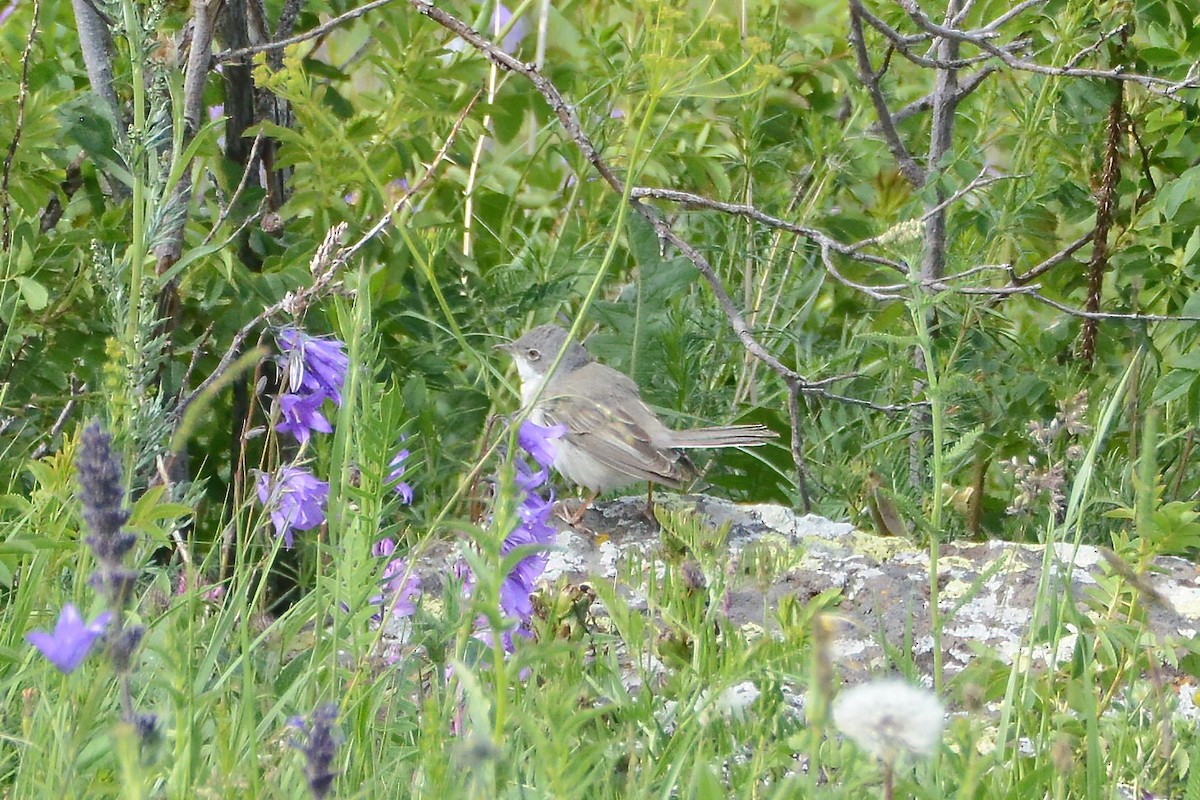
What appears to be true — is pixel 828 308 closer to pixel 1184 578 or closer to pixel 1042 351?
pixel 1042 351

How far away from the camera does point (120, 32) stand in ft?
9.05

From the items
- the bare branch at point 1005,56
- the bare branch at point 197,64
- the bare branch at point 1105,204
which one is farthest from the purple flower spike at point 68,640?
the bare branch at point 1105,204

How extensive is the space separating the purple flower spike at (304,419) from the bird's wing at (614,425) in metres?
1.57

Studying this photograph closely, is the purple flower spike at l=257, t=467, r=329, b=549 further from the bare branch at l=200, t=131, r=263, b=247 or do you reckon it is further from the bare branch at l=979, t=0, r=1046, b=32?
the bare branch at l=979, t=0, r=1046, b=32

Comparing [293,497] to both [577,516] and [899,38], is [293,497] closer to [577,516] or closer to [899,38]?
[577,516]

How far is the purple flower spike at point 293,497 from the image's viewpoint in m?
2.86

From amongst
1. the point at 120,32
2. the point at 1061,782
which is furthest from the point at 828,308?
the point at 1061,782

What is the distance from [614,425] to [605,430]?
0.14ft

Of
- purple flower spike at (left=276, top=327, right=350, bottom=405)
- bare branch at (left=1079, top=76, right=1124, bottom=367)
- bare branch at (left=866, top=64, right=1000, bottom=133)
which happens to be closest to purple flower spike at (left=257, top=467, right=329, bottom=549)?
purple flower spike at (left=276, top=327, right=350, bottom=405)

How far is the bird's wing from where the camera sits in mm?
4664

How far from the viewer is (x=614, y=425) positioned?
5051 mm

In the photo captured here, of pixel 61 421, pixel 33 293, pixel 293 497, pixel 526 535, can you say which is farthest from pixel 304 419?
pixel 33 293

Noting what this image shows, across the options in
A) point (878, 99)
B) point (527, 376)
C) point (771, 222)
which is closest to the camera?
point (771, 222)

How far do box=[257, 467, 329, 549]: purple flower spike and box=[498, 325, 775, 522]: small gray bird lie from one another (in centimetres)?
133
